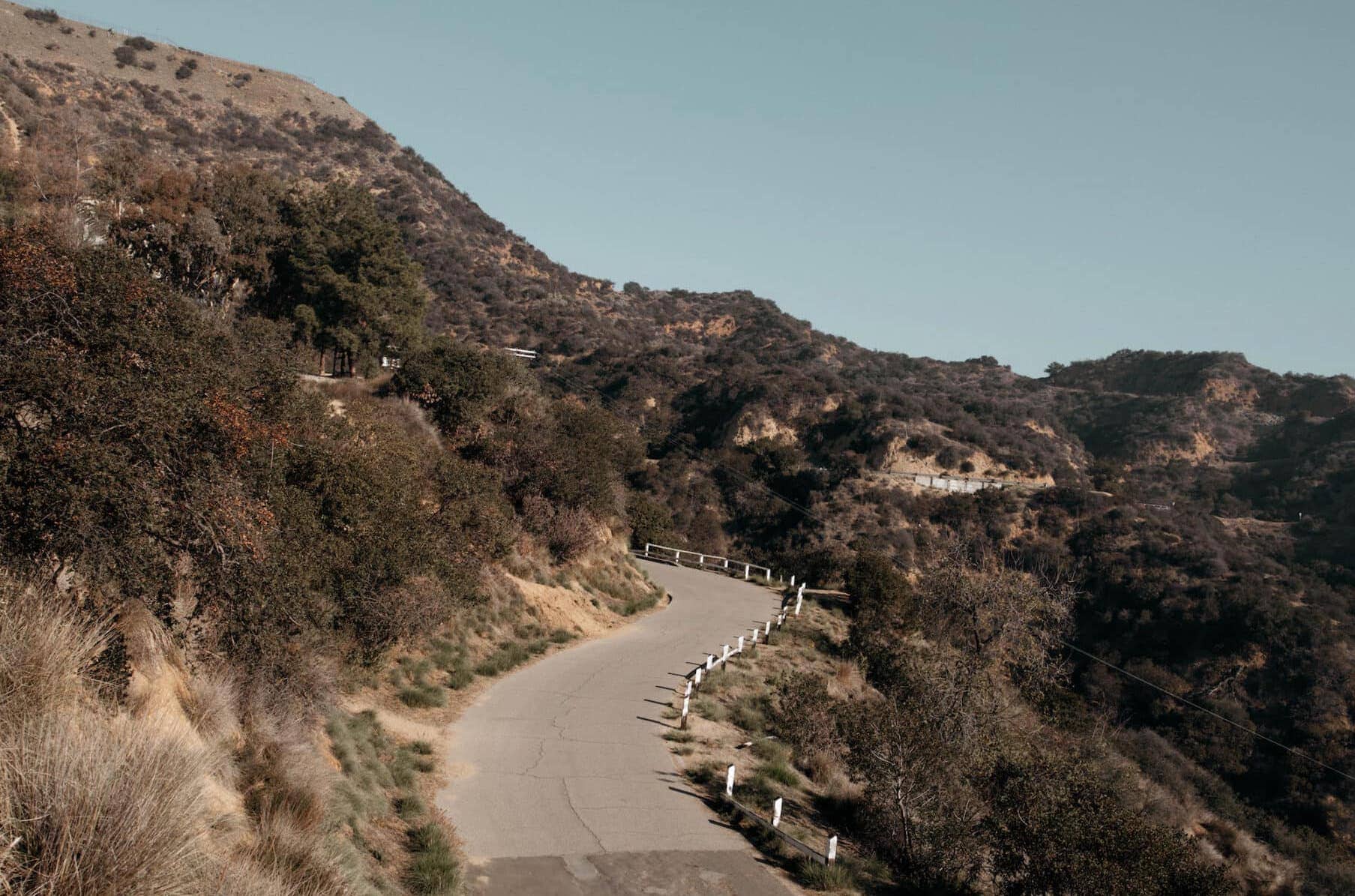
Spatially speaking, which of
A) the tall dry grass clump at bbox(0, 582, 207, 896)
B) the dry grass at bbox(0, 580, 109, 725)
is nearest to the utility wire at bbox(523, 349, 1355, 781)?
the dry grass at bbox(0, 580, 109, 725)

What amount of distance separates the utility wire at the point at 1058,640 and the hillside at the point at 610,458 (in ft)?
0.96

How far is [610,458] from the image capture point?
31.2 meters

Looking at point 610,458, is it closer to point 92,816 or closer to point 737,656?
point 737,656

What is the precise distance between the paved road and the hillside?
97.2 inches

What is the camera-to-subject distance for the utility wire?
104 ft

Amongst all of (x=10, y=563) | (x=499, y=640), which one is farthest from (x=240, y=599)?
(x=499, y=640)

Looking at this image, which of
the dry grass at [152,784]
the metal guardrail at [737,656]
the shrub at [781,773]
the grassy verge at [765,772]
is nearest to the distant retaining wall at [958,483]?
the metal guardrail at [737,656]

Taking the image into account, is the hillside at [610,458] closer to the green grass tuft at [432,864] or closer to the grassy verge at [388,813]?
the grassy verge at [388,813]

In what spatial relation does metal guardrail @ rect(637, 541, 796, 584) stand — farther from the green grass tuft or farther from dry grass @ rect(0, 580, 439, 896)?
dry grass @ rect(0, 580, 439, 896)

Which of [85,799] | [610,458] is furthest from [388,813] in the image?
[610,458]

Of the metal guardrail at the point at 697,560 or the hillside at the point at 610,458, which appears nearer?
the hillside at the point at 610,458

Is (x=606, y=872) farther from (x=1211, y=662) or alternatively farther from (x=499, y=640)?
(x=1211, y=662)

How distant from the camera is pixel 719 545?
52031mm

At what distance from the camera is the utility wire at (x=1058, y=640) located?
3162cm
